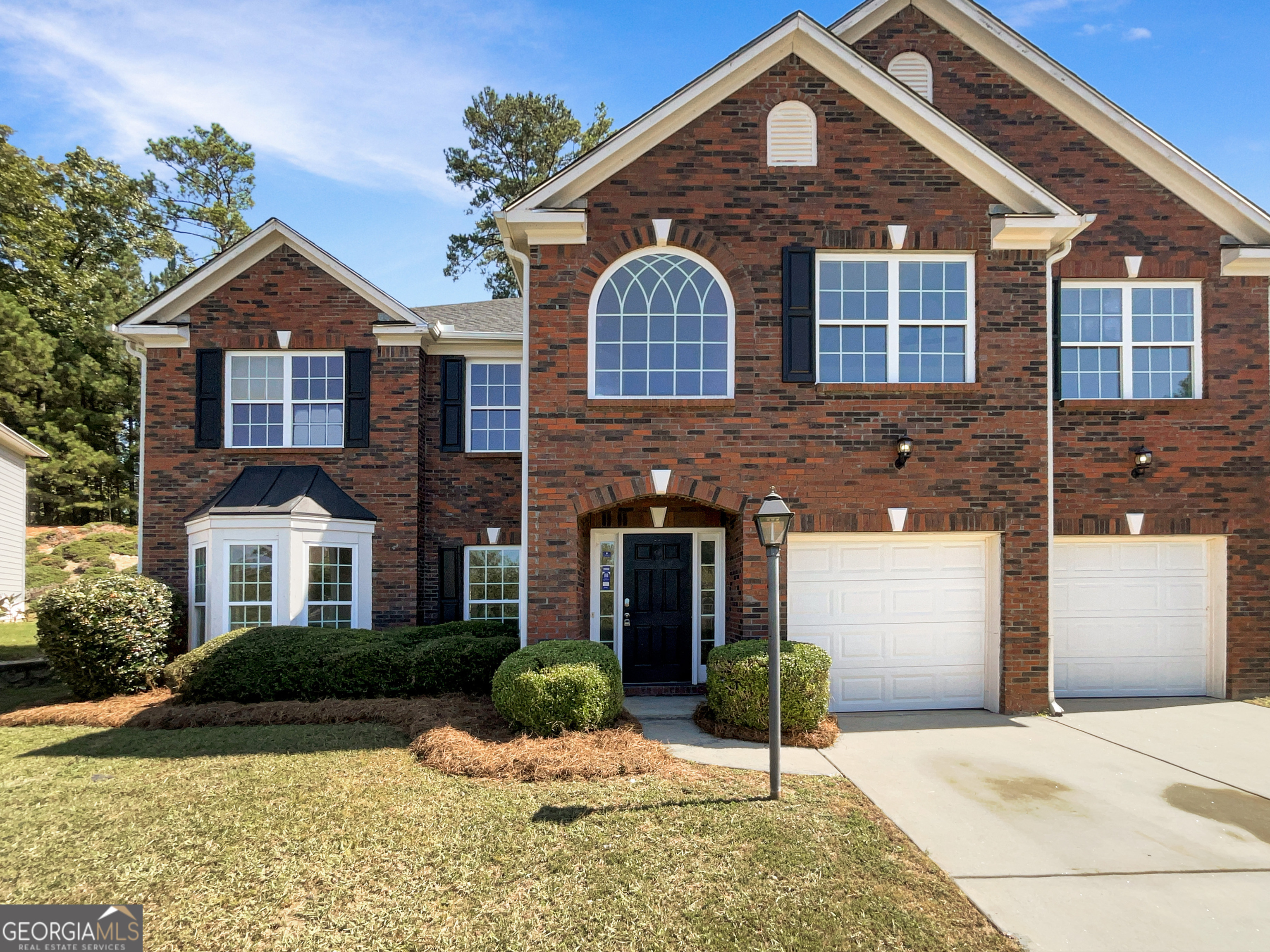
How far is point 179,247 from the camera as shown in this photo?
30.3 m

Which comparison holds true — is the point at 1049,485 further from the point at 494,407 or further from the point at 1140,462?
the point at 494,407

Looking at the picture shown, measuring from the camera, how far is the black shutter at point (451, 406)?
12258mm

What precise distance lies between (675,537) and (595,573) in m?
1.25

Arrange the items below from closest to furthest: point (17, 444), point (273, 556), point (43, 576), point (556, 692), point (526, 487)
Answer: point (556, 692) → point (526, 487) → point (273, 556) → point (17, 444) → point (43, 576)

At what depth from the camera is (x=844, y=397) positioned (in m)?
8.73

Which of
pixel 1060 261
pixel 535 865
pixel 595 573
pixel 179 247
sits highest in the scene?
pixel 179 247

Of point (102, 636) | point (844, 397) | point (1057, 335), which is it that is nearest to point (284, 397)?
point (102, 636)

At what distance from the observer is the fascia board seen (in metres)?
18.1

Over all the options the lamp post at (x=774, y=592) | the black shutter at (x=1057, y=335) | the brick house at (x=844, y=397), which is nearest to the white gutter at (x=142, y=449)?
the brick house at (x=844, y=397)

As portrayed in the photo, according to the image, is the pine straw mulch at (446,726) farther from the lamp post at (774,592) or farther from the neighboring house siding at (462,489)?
the neighboring house siding at (462,489)

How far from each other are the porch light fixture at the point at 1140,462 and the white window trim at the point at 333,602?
11222mm

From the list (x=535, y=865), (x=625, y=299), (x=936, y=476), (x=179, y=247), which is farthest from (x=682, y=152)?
(x=179, y=247)

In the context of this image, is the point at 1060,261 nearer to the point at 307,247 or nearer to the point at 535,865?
the point at 535,865

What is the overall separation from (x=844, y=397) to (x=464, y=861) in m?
6.41
